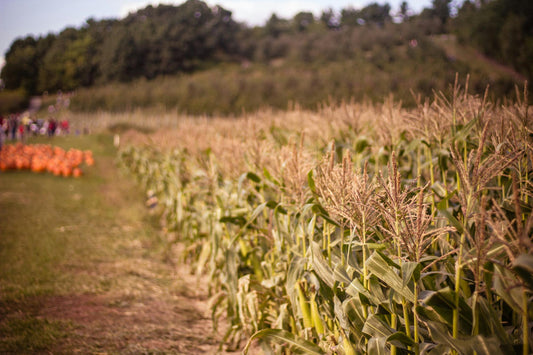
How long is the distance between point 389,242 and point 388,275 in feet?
0.98

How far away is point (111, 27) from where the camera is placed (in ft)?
283

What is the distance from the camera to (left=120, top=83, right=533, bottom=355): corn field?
151 cm

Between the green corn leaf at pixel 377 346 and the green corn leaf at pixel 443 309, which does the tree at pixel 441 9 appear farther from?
the green corn leaf at pixel 377 346

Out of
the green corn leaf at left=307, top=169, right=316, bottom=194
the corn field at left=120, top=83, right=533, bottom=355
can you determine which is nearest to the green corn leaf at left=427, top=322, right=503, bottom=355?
the corn field at left=120, top=83, right=533, bottom=355

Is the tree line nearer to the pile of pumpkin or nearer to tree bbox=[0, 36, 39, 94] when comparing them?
tree bbox=[0, 36, 39, 94]

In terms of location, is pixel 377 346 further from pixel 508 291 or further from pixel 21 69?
pixel 21 69

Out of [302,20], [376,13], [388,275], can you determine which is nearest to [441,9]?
[376,13]

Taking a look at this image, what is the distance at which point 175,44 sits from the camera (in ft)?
237

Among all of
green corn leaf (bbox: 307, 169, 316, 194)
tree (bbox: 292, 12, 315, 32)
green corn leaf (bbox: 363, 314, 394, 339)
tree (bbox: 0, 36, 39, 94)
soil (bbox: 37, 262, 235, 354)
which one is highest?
tree (bbox: 292, 12, 315, 32)

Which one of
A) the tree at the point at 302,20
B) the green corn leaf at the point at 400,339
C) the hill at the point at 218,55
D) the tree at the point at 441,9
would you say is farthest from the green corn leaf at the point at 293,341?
the tree at the point at 302,20

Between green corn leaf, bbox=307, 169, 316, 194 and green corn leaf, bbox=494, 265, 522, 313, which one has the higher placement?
green corn leaf, bbox=307, 169, 316, 194

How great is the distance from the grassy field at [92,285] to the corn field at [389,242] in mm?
627

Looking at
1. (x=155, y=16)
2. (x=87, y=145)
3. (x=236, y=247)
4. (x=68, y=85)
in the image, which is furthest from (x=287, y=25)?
(x=236, y=247)

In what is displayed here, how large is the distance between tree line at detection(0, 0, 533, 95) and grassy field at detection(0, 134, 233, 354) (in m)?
43.4
